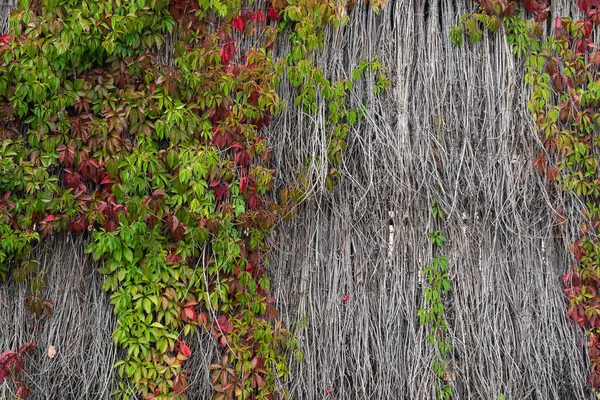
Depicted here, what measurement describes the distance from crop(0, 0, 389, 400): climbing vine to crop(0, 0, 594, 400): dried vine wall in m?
0.19

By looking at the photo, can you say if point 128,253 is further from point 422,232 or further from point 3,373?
point 422,232

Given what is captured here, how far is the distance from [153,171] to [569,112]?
200 cm

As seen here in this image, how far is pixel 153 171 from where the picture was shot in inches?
100

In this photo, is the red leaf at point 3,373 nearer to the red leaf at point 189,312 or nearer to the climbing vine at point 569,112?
the red leaf at point 189,312

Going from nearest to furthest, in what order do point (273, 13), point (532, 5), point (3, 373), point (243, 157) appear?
1. point (3, 373)
2. point (243, 157)
3. point (273, 13)
4. point (532, 5)

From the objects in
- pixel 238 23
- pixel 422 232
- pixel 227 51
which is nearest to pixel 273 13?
pixel 238 23

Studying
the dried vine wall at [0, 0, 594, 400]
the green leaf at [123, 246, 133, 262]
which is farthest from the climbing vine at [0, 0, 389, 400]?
the dried vine wall at [0, 0, 594, 400]

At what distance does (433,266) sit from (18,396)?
1956 mm

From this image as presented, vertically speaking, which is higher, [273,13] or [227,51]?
[273,13]

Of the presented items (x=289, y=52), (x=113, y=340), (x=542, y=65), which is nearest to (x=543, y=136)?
(x=542, y=65)

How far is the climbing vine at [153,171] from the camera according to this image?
2.50 meters

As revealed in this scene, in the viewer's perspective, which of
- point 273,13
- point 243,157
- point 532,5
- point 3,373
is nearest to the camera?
point 3,373

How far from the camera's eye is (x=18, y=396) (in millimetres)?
2529

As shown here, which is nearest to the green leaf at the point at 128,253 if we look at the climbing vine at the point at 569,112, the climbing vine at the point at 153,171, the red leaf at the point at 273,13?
the climbing vine at the point at 153,171
